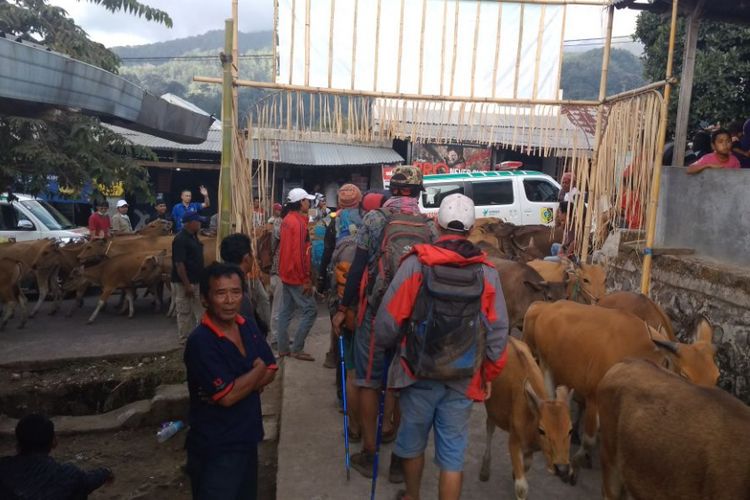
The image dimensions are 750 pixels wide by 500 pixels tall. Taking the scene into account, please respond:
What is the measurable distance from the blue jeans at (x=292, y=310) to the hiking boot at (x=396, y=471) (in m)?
2.60

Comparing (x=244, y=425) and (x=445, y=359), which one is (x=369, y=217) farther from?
(x=244, y=425)

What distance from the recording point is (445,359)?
10.9 feet

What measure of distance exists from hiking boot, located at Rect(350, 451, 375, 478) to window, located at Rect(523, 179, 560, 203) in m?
10.2

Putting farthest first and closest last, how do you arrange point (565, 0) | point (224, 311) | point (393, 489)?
1. point (565, 0)
2. point (393, 489)
3. point (224, 311)

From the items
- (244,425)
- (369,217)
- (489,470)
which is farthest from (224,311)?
(489,470)

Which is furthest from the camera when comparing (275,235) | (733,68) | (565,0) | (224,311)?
(733,68)

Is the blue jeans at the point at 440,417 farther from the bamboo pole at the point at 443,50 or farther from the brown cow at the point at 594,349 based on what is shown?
the bamboo pole at the point at 443,50

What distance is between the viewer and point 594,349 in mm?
4773

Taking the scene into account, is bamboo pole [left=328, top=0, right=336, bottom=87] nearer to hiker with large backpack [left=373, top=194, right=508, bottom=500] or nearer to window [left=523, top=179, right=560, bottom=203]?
hiker with large backpack [left=373, top=194, right=508, bottom=500]

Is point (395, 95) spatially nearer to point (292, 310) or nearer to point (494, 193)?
point (292, 310)

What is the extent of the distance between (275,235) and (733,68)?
8062 millimetres

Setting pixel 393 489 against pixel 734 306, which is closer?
pixel 393 489

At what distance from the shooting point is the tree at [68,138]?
9.52m

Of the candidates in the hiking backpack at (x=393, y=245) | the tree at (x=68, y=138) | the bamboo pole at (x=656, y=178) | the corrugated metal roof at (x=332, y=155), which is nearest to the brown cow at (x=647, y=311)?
the bamboo pole at (x=656, y=178)
